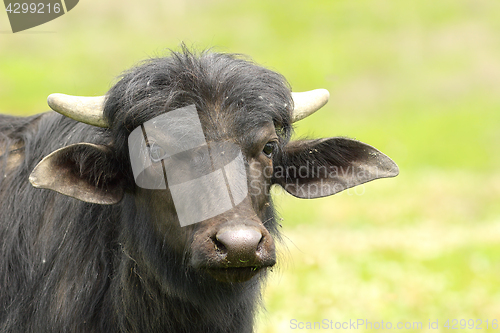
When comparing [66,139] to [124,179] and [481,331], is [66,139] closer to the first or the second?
[124,179]

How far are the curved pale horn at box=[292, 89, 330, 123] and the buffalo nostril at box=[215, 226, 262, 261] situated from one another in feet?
5.71

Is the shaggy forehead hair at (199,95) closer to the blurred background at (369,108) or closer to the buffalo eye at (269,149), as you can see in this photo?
the buffalo eye at (269,149)

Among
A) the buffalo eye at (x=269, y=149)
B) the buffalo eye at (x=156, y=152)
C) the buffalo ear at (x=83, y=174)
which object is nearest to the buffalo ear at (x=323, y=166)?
the buffalo eye at (x=269, y=149)

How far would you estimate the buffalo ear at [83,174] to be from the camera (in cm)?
448

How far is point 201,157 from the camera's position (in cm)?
443

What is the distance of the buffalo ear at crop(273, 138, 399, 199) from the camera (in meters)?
5.38

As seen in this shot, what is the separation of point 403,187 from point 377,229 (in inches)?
214

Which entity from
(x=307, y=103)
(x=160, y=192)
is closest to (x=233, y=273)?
(x=160, y=192)

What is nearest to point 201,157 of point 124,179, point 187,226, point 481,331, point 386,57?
point 187,226

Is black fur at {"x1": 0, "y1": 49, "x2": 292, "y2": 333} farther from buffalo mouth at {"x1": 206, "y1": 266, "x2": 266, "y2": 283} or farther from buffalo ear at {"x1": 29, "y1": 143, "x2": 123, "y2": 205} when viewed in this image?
buffalo mouth at {"x1": 206, "y1": 266, "x2": 266, "y2": 283}

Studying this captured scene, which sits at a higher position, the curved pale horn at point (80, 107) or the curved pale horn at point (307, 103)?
the curved pale horn at point (80, 107)

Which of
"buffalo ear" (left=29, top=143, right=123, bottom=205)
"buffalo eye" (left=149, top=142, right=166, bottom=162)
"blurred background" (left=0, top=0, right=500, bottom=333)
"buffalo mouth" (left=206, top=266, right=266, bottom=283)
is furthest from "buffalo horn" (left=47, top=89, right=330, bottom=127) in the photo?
"buffalo mouth" (left=206, top=266, right=266, bottom=283)

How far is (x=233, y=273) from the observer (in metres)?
4.11

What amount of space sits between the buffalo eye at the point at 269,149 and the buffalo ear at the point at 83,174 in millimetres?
1183
